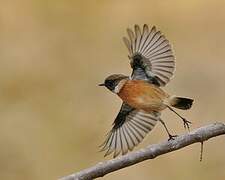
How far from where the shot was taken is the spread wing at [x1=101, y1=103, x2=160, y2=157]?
90.7 inches

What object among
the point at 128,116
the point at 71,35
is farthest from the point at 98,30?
the point at 128,116

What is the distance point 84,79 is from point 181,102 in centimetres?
234

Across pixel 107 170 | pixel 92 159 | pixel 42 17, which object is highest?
pixel 42 17

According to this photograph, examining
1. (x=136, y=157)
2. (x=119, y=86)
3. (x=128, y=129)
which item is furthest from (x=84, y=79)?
(x=136, y=157)

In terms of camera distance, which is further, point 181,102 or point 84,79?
point 84,79

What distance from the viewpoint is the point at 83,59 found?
4.47m

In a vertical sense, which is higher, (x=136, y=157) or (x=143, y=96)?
(x=143, y=96)

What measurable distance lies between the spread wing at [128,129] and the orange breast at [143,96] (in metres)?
0.11

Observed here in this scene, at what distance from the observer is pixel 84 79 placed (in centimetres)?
438

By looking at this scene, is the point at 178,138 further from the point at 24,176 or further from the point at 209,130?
the point at 24,176

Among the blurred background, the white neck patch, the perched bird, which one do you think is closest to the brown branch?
the perched bird

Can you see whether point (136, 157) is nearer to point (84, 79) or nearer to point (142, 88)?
point (142, 88)

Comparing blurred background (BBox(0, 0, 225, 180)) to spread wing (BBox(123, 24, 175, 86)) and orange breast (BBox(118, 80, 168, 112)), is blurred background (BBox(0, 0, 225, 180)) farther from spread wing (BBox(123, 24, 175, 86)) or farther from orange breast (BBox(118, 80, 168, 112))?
orange breast (BBox(118, 80, 168, 112))

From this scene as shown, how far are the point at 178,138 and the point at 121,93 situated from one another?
18 centimetres
